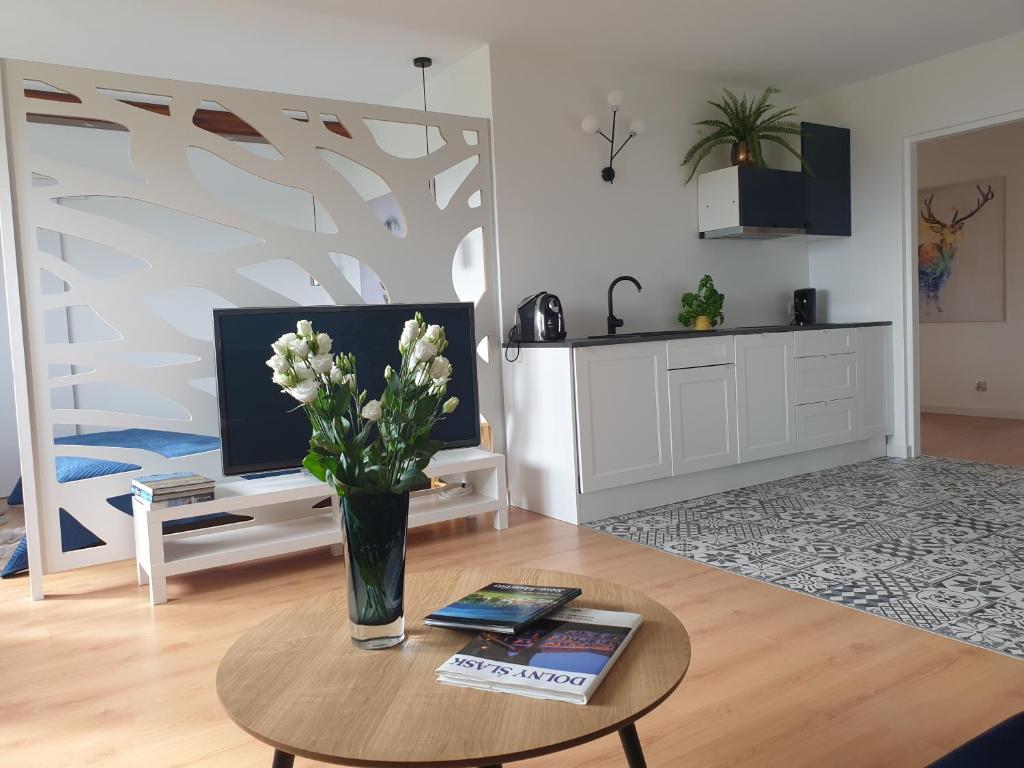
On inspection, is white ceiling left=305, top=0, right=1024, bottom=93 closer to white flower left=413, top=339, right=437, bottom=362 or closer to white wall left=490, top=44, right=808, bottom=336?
white wall left=490, top=44, right=808, bottom=336

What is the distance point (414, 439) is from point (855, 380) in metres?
4.31

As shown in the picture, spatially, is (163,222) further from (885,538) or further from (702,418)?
(885,538)

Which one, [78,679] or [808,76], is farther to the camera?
[808,76]

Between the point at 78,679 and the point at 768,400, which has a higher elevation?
the point at 768,400

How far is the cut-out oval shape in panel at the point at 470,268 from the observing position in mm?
4328

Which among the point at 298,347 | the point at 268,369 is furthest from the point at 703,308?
the point at 298,347

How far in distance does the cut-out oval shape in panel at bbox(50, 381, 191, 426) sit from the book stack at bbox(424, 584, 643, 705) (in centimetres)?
415

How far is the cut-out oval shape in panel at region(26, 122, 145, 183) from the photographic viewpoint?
526 cm

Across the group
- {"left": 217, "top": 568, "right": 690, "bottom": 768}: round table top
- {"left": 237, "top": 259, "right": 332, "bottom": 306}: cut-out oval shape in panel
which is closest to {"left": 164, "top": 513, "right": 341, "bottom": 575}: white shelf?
{"left": 217, "top": 568, "right": 690, "bottom": 768}: round table top

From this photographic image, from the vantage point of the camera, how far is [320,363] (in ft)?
4.51

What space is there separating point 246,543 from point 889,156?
4464 millimetres

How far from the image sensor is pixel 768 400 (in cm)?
461

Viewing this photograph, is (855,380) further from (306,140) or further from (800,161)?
(306,140)

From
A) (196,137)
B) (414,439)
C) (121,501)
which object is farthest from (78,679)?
(196,137)
